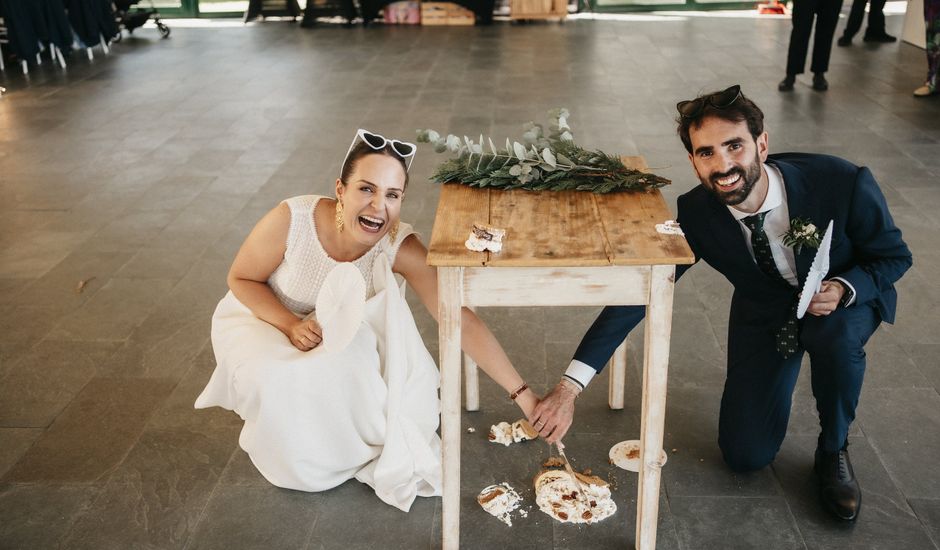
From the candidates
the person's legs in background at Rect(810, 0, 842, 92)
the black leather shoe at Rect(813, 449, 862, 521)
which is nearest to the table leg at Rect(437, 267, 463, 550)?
the black leather shoe at Rect(813, 449, 862, 521)

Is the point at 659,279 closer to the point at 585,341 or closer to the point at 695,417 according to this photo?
the point at 585,341

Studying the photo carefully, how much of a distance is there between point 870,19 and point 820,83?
2.39 m

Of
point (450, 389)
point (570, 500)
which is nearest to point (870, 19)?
point (570, 500)

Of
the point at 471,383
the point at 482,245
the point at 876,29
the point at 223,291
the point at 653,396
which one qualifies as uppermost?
the point at 482,245

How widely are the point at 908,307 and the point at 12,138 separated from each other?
5896 millimetres

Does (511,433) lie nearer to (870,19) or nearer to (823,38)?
(823,38)

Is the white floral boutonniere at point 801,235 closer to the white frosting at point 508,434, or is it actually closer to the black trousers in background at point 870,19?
the white frosting at point 508,434

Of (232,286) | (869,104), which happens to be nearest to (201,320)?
(232,286)

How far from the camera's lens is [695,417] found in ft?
9.48

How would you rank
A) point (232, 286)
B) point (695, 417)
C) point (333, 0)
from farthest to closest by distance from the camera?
point (333, 0) < point (695, 417) < point (232, 286)

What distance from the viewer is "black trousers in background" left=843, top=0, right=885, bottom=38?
867cm

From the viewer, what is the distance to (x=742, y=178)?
2223mm

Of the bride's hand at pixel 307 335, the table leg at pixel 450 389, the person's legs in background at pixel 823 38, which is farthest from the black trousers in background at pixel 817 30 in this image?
the table leg at pixel 450 389

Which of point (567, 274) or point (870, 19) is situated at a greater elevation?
point (567, 274)
